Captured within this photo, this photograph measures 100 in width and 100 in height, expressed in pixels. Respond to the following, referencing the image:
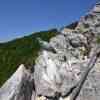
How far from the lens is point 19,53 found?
26.2 m

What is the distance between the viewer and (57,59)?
22.1m

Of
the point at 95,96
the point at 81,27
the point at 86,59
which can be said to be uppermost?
the point at 81,27

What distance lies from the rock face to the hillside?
6.41 feet

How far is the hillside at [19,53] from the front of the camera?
962 inches

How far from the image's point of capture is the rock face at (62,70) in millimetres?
20047

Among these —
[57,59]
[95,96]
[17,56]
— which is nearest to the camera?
[95,96]

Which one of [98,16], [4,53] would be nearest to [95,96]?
[98,16]

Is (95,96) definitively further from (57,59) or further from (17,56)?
(17,56)

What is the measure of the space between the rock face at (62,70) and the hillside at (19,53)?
1.95 meters

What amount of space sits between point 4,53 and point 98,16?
828 centimetres

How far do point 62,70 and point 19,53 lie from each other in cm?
612

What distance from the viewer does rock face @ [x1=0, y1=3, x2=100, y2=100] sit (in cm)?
2005

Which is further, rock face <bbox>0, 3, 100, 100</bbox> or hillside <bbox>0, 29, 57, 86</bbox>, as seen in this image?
hillside <bbox>0, 29, 57, 86</bbox>

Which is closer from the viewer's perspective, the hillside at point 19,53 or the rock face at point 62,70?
the rock face at point 62,70
